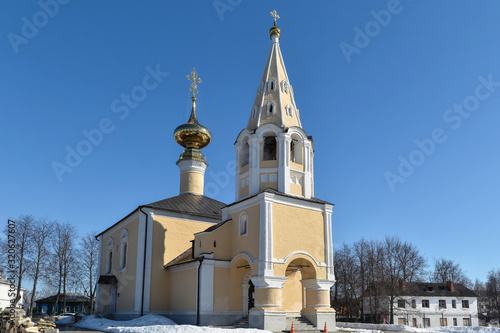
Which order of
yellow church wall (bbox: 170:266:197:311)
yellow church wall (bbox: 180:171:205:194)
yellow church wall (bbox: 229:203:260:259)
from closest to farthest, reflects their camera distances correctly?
yellow church wall (bbox: 229:203:260:259) < yellow church wall (bbox: 170:266:197:311) < yellow church wall (bbox: 180:171:205:194)

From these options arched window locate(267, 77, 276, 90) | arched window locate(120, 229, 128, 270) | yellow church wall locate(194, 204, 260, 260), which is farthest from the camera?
arched window locate(120, 229, 128, 270)

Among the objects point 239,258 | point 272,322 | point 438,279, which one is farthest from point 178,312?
point 438,279

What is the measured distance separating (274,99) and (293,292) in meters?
8.87

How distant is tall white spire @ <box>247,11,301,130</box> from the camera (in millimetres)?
20156

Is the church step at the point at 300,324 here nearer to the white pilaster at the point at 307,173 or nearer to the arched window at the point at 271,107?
the white pilaster at the point at 307,173

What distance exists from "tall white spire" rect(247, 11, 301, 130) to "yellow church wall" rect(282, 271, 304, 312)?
6.85 m

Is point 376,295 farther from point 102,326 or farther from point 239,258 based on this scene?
point 102,326

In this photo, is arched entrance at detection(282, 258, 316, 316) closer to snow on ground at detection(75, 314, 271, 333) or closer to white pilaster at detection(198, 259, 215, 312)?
white pilaster at detection(198, 259, 215, 312)

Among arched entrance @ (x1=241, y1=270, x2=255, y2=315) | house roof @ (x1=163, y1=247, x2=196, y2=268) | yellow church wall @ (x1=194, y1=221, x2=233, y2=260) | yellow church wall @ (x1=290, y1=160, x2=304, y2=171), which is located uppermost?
yellow church wall @ (x1=290, y1=160, x2=304, y2=171)

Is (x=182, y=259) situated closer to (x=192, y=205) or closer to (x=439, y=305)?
(x=192, y=205)

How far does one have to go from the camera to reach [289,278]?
19.8 meters

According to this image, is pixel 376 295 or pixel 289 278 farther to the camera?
pixel 376 295

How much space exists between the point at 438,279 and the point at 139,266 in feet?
149

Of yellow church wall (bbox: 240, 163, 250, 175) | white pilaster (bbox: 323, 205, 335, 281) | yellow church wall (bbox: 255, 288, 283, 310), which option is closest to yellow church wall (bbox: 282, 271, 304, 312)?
white pilaster (bbox: 323, 205, 335, 281)
